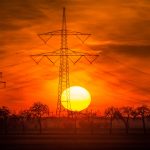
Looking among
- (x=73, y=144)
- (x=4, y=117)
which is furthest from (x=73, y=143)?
(x=4, y=117)

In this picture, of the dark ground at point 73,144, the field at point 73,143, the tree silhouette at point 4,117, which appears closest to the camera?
the dark ground at point 73,144

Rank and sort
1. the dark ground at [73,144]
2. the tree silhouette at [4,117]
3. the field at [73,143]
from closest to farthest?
the dark ground at [73,144], the field at [73,143], the tree silhouette at [4,117]

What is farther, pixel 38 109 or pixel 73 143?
pixel 38 109

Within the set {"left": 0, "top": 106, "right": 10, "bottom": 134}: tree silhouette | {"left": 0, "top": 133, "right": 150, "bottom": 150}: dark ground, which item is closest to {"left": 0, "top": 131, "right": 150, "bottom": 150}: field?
{"left": 0, "top": 133, "right": 150, "bottom": 150}: dark ground

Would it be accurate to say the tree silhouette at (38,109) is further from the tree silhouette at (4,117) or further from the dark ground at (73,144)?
the dark ground at (73,144)

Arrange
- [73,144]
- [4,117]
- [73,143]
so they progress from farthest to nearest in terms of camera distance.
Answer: [4,117]
[73,143]
[73,144]

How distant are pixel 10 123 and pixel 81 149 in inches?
5348

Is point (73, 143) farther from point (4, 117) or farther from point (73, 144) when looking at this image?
point (4, 117)

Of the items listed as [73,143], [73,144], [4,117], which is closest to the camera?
[73,144]

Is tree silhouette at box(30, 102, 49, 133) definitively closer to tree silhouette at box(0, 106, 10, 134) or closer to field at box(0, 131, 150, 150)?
tree silhouette at box(0, 106, 10, 134)

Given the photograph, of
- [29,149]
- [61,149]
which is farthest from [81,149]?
[29,149]

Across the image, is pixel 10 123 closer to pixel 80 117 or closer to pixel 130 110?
pixel 80 117

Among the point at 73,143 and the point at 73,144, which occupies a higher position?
the point at 73,143

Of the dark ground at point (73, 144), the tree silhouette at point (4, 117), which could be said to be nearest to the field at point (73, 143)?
the dark ground at point (73, 144)
